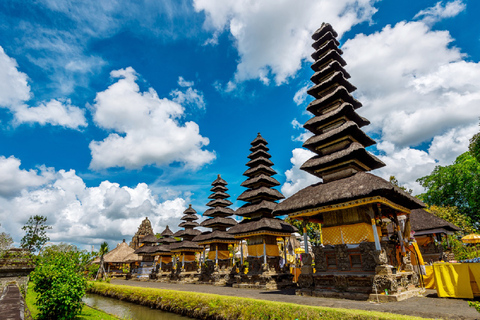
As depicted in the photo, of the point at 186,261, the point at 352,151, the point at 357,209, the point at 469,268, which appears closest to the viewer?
the point at 469,268

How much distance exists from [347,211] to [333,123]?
6.64m

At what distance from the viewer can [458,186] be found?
34344 mm

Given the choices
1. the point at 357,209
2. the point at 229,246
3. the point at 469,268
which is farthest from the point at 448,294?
the point at 229,246

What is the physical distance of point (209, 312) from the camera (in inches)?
478

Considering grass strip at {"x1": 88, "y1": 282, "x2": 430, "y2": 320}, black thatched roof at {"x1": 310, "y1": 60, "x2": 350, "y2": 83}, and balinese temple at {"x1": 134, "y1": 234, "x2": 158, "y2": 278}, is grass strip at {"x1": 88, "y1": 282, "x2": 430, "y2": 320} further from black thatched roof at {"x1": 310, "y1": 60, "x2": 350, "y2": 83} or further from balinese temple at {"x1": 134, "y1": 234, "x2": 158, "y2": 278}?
balinese temple at {"x1": 134, "y1": 234, "x2": 158, "y2": 278}

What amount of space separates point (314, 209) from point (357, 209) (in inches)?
92.1

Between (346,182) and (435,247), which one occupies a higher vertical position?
(346,182)

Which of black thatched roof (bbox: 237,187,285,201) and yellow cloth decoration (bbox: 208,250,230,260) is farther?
yellow cloth decoration (bbox: 208,250,230,260)

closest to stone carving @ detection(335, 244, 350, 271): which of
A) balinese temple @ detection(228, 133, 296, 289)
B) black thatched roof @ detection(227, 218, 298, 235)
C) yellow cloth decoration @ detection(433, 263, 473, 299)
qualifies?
yellow cloth decoration @ detection(433, 263, 473, 299)

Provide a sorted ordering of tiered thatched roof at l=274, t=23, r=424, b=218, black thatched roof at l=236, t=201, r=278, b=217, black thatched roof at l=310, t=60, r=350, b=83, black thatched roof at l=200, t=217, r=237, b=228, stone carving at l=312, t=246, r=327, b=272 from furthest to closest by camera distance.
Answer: black thatched roof at l=200, t=217, r=237, b=228 < black thatched roof at l=236, t=201, r=278, b=217 < black thatched roof at l=310, t=60, r=350, b=83 < stone carving at l=312, t=246, r=327, b=272 < tiered thatched roof at l=274, t=23, r=424, b=218

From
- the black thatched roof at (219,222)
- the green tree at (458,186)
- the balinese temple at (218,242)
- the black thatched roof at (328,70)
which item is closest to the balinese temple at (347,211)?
the black thatched roof at (328,70)

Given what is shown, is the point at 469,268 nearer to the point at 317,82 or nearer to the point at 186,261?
the point at 317,82

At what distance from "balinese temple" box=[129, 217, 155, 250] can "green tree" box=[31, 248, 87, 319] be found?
5126 cm

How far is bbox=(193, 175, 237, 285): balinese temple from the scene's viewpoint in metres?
25.8
